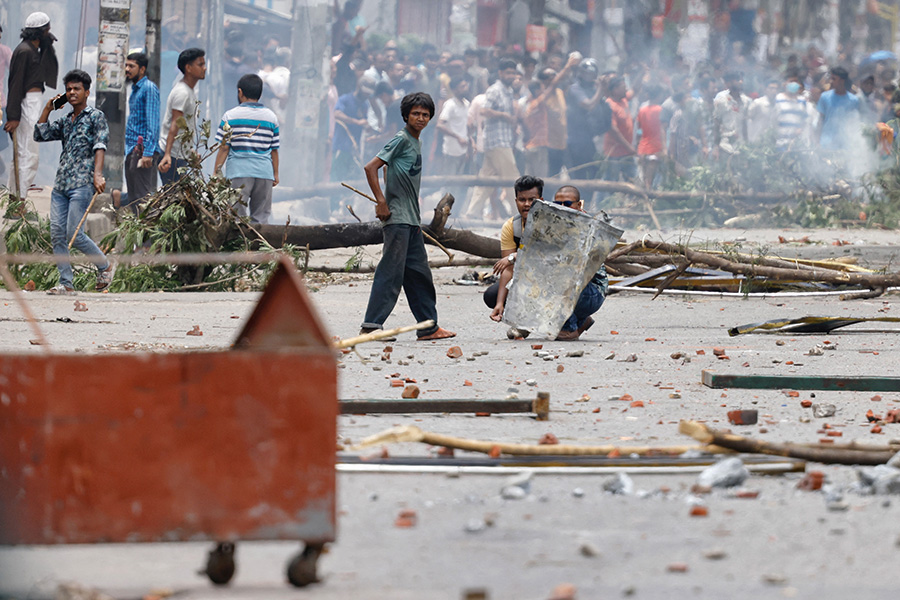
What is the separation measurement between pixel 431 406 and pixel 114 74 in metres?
7.31

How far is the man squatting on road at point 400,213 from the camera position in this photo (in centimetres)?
659

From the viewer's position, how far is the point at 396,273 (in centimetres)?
670

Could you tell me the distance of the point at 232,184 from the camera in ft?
31.5

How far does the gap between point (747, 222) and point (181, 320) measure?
1141 centimetres

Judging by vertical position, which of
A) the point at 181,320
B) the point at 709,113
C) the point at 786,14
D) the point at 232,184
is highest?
the point at 786,14

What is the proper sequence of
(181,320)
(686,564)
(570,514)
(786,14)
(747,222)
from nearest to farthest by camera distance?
(686,564) < (570,514) < (181,320) < (747,222) < (786,14)

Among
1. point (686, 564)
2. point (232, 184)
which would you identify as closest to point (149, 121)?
point (232, 184)

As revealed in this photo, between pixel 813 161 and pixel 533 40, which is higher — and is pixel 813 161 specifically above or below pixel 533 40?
below

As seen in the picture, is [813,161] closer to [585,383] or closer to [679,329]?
[679,329]

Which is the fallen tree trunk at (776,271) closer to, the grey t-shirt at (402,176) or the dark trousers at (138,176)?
the grey t-shirt at (402,176)

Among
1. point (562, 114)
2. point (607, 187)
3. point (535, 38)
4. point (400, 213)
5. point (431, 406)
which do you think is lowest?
point (431, 406)

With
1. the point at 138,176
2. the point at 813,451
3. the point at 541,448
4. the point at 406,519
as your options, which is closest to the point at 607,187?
the point at 138,176

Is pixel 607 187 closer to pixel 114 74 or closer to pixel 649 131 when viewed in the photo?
pixel 649 131

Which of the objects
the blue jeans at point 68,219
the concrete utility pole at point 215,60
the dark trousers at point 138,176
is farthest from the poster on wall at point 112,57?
the concrete utility pole at point 215,60
